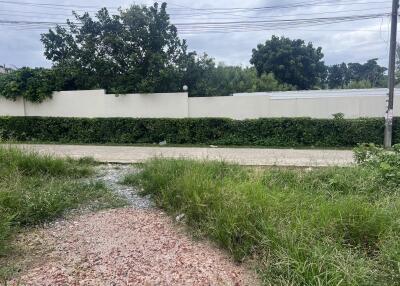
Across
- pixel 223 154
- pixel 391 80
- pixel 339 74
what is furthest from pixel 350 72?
pixel 223 154

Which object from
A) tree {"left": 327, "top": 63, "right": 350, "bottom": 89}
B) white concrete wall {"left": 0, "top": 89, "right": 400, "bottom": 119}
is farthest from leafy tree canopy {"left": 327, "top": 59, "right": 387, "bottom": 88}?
white concrete wall {"left": 0, "top": 89, "right": 400, "bottom": 119}

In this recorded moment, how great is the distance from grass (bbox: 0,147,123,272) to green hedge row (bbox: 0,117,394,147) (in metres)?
5.82

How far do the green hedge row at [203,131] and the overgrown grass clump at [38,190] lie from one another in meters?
5.80

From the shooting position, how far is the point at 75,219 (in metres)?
3.96

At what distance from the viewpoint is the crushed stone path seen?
824cm

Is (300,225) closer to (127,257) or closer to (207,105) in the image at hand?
(127,257)

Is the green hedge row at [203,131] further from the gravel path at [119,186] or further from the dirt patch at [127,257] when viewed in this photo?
the dirt patch at [127,257]

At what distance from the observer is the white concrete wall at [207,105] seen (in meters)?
12.8

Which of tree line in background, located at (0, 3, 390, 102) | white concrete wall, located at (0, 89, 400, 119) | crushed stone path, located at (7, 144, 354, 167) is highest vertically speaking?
tree line in background, located at (0, 3, 390, 102)

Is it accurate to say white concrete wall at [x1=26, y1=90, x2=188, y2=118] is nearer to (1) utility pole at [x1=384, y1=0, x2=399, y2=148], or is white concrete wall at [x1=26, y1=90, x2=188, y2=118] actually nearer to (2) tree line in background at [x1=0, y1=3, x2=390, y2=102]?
(2) tree line in background at [x1=0, y1=3, x2=390, y2=102]

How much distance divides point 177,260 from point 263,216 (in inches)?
35.9

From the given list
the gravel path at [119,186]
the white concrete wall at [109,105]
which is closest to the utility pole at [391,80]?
the white concrete wall at [109,105]

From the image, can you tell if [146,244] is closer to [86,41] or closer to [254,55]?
[86,41]

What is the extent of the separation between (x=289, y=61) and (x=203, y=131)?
20.9 meters
